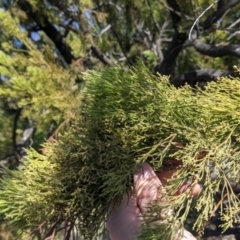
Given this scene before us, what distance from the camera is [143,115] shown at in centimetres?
83

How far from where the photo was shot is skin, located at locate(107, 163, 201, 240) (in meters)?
0.82

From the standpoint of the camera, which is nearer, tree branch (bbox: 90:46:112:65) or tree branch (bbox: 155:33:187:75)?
tree branch (bbox: 155:33:187:75)

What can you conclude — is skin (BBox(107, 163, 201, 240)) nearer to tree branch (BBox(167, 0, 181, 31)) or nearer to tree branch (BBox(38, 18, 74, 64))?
tree branch (BBox(167, 0, 181, 31))

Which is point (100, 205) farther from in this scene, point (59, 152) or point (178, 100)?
point (178, 100)

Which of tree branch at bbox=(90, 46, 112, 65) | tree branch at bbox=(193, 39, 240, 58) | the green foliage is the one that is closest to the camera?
the green foliage

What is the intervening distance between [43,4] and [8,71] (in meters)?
0.52

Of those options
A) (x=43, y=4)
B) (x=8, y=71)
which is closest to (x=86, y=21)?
(x=43, y=4)

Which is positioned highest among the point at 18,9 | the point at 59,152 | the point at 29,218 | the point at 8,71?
the point at 18,9

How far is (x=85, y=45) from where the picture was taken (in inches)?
131

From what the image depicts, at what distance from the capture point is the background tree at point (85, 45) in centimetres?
254

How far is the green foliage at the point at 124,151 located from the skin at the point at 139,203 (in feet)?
0.06

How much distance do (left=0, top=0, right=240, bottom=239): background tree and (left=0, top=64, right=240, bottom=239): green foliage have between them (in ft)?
2.93

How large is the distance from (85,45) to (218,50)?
1.08m

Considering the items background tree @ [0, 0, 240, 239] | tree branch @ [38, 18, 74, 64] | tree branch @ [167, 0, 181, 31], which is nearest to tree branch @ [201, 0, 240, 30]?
background tree @ [0, 0, 240, 239]
